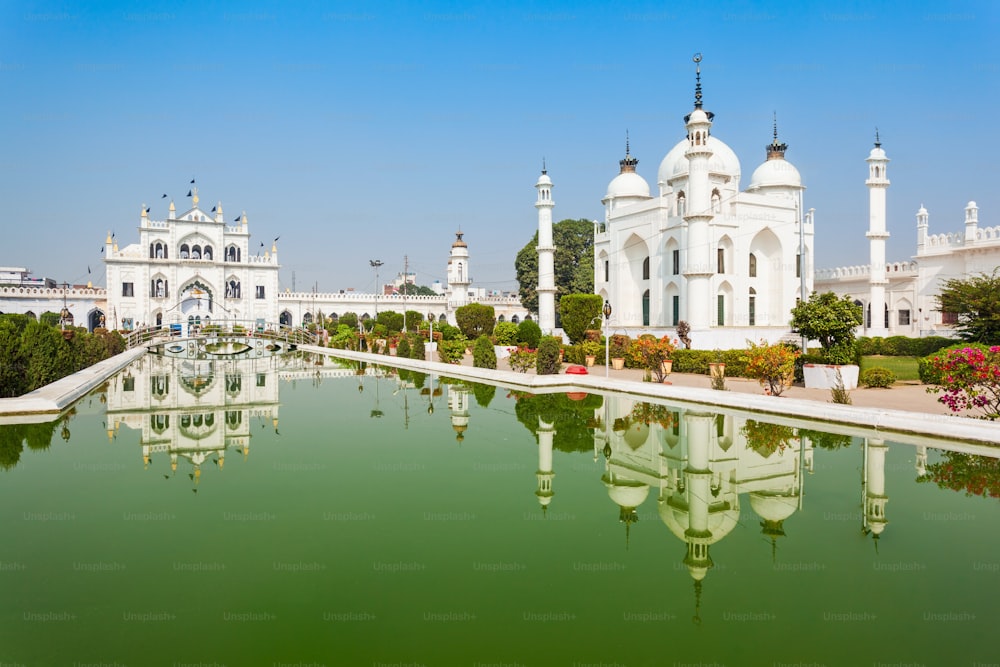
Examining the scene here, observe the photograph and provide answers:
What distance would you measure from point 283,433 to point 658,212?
884 inches

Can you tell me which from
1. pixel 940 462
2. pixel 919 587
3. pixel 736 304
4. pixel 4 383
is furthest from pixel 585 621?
pixel 736 304

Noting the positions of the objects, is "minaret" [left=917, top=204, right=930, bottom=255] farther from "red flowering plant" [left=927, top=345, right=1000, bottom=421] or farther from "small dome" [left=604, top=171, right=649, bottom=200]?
"red flowering plant" [left=927, top=345, right=1000, bottom=421]

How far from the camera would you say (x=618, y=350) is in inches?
809

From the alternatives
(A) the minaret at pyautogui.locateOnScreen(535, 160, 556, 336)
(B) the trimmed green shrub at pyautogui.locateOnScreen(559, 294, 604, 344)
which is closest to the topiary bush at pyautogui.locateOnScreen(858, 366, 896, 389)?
(B) the trimmed green shrub at pyautogui.locateOnScreen(559, 294, 604, 344)

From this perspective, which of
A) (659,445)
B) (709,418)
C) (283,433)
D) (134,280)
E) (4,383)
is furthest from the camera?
(134,280)

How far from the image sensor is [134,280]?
43.9 m

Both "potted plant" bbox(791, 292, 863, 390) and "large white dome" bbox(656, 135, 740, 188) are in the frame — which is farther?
"large white dome" bbox(656, 135, 740, 188)

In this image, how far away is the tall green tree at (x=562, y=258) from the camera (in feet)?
141

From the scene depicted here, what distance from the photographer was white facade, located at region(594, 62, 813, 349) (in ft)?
88.9

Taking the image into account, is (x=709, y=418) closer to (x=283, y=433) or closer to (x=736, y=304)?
(x=283, y=433)

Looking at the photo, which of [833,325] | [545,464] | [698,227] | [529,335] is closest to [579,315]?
[529,335]

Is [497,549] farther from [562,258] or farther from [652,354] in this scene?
[562,258]

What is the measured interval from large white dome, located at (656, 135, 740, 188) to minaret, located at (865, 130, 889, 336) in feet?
17.7

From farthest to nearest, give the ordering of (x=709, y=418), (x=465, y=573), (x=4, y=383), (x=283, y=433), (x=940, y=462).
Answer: (x=4, y=383)
(x=709, y=418)
(x=283, y=433)
(x=940, y=462)
(x=465, y=573)
